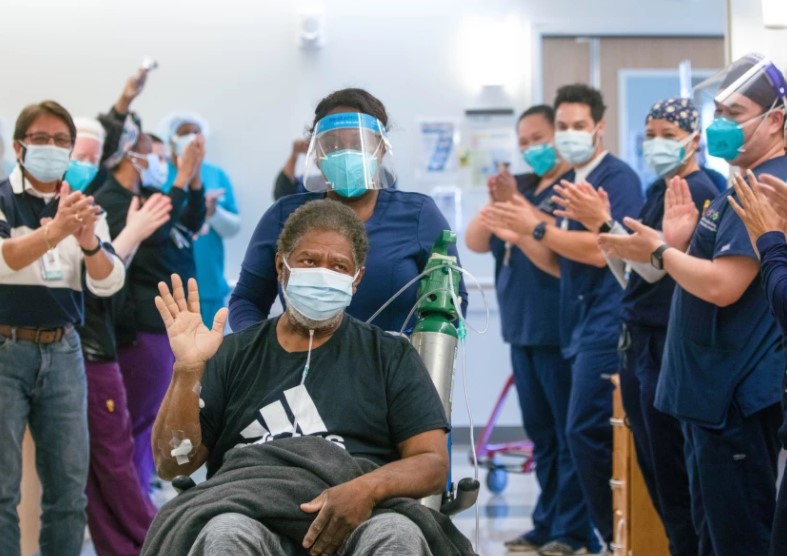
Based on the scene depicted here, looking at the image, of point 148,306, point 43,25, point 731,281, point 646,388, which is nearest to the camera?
point 731,281

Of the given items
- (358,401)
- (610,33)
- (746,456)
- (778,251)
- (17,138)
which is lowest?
(746,456)

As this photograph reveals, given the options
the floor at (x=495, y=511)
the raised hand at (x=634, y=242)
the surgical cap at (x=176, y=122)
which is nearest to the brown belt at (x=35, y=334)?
the floor at (x=495, y=511)

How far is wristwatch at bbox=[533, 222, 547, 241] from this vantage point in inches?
175

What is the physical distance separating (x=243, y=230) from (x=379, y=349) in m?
4.87

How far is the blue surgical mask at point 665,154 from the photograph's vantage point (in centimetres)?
379

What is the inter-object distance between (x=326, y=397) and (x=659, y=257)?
49.6 inches

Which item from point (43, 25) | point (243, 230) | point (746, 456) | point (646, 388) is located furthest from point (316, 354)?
point (43, 25)

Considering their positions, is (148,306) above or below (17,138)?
below

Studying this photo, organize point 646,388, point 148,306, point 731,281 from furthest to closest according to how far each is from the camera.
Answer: point 148,306 → point 646,388 → point 731,281

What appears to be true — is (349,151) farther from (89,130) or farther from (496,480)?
(496,480)

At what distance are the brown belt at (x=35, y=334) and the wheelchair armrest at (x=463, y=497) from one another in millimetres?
1636

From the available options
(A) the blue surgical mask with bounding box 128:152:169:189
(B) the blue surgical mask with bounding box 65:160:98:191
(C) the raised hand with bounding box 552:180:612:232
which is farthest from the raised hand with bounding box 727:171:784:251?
(A) the blue surgical mask with bounding box 128:152:169:189

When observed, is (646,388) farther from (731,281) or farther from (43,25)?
(43,25)

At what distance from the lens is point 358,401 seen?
2.45 metres
